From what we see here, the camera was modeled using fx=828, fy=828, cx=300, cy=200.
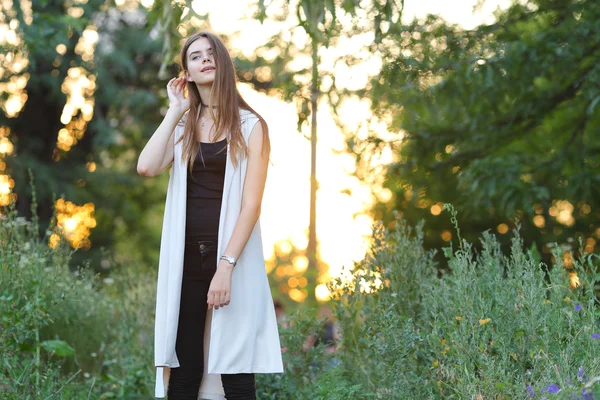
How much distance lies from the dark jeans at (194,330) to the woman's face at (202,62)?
0.68 m

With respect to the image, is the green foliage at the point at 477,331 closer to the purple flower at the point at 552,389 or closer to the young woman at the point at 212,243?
the purple flower at the point at 552,389

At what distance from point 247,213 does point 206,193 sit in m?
0.25

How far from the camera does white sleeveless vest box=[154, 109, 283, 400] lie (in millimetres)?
3256

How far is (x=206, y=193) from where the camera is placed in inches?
133

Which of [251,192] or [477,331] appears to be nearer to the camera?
[251,192]

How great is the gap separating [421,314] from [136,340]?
232 cm

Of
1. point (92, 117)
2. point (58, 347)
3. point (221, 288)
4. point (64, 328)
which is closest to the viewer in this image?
point (221, 288)

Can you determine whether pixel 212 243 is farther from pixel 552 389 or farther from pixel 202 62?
pixel 552 389

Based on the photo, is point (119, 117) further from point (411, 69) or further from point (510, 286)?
point (510, 286)

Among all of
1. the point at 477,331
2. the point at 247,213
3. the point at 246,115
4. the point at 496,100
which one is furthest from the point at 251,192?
the point at 496,100

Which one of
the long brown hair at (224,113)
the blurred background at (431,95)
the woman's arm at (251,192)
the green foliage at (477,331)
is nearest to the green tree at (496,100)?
the blurred background at (431,95)

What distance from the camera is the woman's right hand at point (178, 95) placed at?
3.45m

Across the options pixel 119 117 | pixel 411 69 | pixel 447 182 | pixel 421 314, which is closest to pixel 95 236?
pixel 119 117

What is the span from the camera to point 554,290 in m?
3.70
